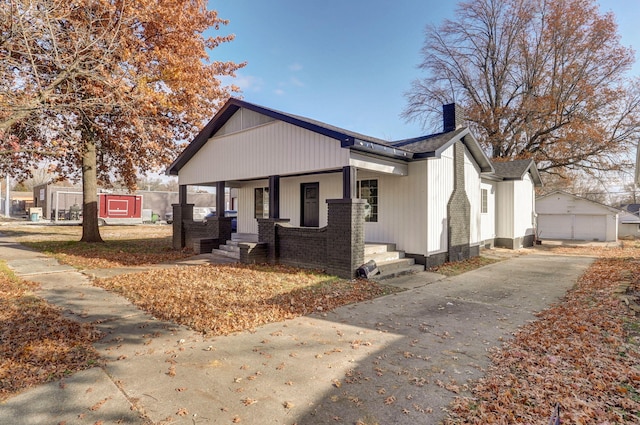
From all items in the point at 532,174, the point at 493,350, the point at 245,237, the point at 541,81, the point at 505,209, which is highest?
the point at 541,81

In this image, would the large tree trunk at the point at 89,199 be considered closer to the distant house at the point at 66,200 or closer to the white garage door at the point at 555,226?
the distant house at the point at 66,200

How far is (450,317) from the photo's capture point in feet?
18.2

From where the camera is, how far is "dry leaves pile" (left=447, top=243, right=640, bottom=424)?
2.75m

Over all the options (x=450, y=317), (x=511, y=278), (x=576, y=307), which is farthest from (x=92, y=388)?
(x=511, y=278)

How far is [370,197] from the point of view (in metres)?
11.1

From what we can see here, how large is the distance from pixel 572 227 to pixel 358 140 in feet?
71.0

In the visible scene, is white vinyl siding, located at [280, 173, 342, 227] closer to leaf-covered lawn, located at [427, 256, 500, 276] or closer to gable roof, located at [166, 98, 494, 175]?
gable roof, located at [166, 98, 494, 175]

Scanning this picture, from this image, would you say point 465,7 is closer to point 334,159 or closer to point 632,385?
point 334,159

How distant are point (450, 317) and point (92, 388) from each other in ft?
16.3

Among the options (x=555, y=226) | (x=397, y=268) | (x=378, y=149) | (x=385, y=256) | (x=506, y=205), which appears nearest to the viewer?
(x=378, y=149)

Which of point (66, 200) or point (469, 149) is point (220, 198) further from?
point (66, 200)

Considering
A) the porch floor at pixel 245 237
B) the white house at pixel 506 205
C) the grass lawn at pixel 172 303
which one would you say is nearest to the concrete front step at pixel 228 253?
the porch floor at pixel 245 237

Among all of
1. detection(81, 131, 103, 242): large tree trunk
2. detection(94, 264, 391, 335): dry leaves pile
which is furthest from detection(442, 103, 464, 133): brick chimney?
detection(81, 131, 103, 242): large tree trunk

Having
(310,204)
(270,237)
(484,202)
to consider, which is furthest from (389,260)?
(484,202)
